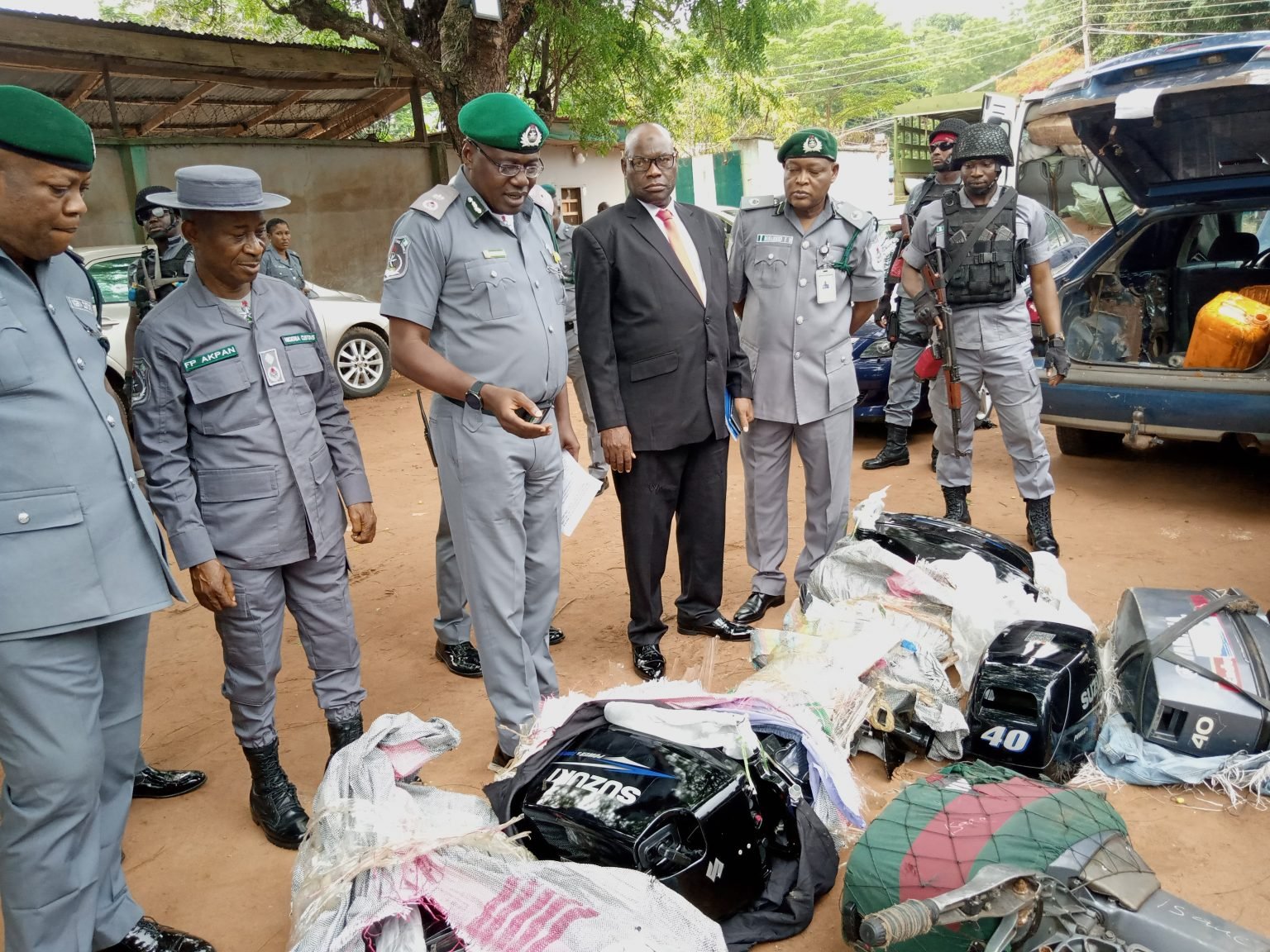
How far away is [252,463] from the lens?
2611 millimetres

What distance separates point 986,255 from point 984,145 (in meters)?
0.50

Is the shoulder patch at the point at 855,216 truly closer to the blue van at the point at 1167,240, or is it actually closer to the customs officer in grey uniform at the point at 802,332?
the customs officer in grey uniform at the point at 802,332

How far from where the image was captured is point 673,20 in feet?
33.7

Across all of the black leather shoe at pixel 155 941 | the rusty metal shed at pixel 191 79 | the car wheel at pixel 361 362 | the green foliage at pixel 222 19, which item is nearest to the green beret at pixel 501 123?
the black leather shoe at pixel 155 941

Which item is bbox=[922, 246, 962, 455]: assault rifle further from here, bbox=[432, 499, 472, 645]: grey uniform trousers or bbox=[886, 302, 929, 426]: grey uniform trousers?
bbox=[432, 499, 472, 645]: grey uniform trousers

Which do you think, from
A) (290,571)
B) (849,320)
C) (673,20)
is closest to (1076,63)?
(673,20)

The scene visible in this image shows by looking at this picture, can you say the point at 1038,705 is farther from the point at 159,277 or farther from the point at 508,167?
the point at 159,277

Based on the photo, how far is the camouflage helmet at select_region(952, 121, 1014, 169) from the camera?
441 centimetres

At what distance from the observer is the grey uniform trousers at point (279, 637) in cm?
265

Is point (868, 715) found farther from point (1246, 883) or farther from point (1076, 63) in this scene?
point (1076, 63)

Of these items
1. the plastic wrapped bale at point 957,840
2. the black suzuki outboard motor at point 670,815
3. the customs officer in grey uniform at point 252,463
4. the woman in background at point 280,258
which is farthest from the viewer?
the woman in background at point 280,258

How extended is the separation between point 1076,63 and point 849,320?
3761 centimetres

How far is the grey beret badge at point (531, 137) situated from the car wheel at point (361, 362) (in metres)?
7.10

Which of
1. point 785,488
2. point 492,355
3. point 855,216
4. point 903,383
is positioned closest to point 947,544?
point 785,488
